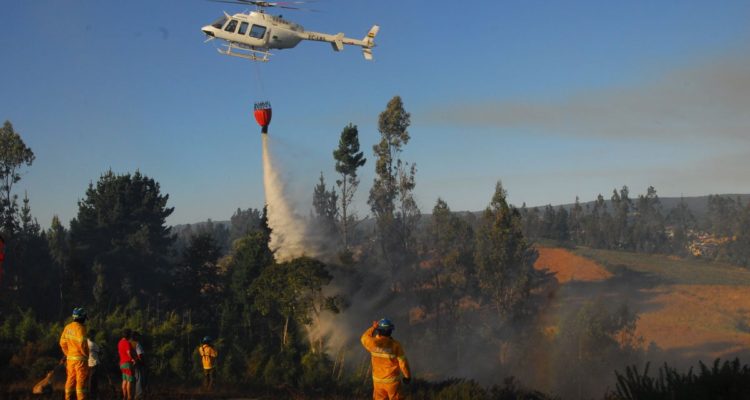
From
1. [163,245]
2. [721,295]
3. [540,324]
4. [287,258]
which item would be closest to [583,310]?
[540,324]

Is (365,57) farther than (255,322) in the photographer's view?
No

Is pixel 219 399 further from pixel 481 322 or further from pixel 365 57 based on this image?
pixel 481 322

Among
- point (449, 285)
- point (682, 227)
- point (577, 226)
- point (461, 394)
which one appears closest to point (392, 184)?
point (449, 285)

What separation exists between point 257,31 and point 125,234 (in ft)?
143

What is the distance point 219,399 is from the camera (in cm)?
1809

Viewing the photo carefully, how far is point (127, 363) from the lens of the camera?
15.5 m

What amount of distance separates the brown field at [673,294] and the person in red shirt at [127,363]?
214 ft

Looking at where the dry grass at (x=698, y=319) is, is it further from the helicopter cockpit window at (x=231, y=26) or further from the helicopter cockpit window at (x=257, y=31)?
the helicopter cockpit window at (x=231, y=26)

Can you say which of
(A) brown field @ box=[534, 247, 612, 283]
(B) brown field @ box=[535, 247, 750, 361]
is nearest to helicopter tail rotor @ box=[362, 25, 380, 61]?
(B) brown field @ box=[535, 247, 750, 361]

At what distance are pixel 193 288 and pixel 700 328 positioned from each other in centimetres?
5701

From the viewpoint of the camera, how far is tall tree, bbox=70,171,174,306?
67.4m

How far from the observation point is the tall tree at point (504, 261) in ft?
199

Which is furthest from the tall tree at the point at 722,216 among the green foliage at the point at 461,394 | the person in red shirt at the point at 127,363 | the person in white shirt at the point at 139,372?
the person in red shirt at the point at 127,363

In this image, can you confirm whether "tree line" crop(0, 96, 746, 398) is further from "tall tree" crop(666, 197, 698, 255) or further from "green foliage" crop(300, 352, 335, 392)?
"tall tree" crop(666, 197, 698, 255)
